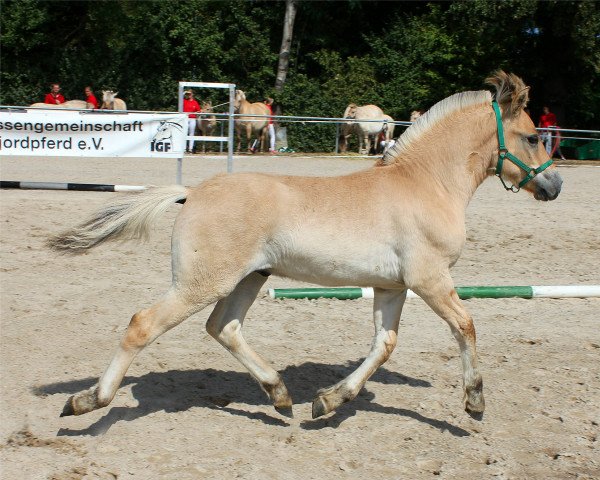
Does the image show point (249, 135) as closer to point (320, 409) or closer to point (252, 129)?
point (252, 129)

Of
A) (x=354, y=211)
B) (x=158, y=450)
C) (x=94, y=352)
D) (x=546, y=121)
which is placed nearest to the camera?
(x=158, y=450)

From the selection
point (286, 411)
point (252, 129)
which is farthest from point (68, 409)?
point (252, 129)

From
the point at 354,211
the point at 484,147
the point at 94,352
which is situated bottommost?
the point at 94,352

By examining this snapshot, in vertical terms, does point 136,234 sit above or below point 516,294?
above

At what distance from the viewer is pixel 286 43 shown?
32094 millimetres

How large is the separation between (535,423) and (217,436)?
1978 millimetres

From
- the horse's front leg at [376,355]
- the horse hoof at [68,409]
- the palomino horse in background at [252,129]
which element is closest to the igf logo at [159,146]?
the horse's front leg at [376,355]

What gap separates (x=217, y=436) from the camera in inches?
186

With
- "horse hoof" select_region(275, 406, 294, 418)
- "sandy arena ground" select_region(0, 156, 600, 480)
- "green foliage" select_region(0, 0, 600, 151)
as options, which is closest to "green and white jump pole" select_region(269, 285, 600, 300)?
"sandy arena ground" select_region(0, 156, 600, 480)

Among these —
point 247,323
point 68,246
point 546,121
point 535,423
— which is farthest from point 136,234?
point 546,121

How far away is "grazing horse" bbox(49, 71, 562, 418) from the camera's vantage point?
15.5 feet

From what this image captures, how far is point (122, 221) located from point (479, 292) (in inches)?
144

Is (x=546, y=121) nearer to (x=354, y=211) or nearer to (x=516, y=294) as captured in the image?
(x=516, y=294)

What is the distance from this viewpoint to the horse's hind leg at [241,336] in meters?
5.01
